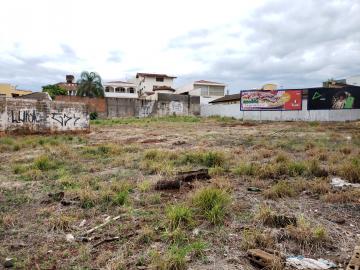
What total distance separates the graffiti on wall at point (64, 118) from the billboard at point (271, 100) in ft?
55.4

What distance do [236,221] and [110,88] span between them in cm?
5657

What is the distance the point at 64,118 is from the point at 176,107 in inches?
853

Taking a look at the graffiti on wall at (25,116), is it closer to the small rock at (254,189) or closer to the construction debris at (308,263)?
the small rock at (254,189)

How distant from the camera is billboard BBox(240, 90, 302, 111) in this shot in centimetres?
2630

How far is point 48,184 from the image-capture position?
5738 mm

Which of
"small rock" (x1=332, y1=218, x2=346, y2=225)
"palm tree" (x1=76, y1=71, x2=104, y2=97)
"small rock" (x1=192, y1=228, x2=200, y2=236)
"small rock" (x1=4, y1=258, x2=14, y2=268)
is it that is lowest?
"small rock" (x1=4, y1=258, x2=14, y2=268)

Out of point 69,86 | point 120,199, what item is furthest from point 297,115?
point 69,86

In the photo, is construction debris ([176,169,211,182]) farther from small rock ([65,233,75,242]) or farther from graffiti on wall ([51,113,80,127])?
graffiti on wall ([51,113,80,127])

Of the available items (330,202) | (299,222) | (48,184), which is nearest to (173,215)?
(299,222)

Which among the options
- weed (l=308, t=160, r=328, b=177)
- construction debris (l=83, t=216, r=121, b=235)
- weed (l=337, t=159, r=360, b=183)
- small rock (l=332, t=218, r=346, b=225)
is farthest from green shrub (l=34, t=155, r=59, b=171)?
weed (l=337, t=159, r=360, b=183)

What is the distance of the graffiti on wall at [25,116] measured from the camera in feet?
45.3

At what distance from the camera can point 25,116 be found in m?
14.3

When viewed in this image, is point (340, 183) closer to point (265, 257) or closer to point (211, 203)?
point (211, 203)

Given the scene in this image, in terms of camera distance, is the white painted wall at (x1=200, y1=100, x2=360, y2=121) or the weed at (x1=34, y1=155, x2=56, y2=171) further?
the white painted wall at (x1=200, y1=100, x2=360, y2=121)
